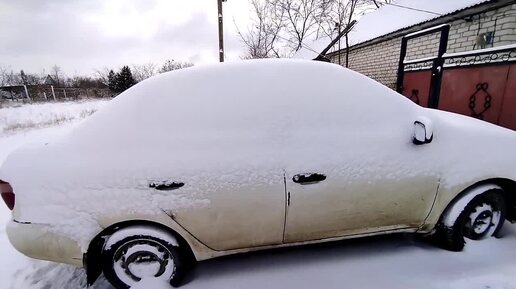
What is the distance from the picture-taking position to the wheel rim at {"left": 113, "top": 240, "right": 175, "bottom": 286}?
207 cm

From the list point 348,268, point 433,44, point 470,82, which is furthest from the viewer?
point 433,44

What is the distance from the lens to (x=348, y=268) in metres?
2.31

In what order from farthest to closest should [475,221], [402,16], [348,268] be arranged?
1. [402,16]
2. [475,221]
3. [348,268]

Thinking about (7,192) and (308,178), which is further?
(308,178)

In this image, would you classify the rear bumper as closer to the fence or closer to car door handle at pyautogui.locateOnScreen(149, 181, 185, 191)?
car door handle at pyautogui.locateOnScreen(149, 181, 185, 191)

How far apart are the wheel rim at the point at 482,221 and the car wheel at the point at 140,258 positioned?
Result: 2.37 m

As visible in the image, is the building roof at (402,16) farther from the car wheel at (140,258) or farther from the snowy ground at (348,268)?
the car wheel at (140,258)

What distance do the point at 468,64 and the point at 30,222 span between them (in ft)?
17.2

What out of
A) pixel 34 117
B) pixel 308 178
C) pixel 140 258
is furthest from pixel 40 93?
pixel 308 178

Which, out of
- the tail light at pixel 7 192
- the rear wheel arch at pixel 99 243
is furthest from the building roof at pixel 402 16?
the tail light at pixel 7 192

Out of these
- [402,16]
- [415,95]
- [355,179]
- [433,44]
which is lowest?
[355,179]

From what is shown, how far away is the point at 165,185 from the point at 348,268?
5.06 ft

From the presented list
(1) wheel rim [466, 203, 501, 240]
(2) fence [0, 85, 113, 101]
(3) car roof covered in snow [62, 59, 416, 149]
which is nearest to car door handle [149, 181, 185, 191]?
(3) car roof covered in snow [62, 59, 416, 149]

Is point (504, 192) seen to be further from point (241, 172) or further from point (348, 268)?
point (241, 172)
